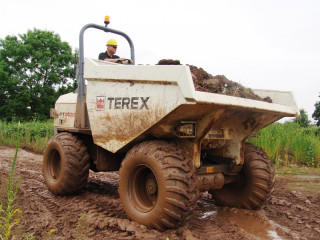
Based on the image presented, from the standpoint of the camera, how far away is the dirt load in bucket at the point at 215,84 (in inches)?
134

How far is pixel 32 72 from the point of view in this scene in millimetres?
27312

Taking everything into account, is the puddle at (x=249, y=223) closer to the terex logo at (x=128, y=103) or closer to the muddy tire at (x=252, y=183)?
the muddy tire at (x=252, y=183)

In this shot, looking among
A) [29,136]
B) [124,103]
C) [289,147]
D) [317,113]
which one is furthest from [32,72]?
[317,113]

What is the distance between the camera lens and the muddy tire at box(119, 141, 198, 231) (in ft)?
10.0

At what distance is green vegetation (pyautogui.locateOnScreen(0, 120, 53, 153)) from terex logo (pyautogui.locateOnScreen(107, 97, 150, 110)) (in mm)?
8218

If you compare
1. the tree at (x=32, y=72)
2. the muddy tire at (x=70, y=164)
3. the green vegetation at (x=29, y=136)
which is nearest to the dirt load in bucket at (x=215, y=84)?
the muddy tire at (x=70, y=164)

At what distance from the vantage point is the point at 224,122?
12.1ft

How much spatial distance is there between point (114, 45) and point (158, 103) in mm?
2513

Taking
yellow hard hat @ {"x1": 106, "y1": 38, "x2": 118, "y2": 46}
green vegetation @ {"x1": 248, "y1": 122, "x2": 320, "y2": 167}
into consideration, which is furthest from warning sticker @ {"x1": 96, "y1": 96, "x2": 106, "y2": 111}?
green vegetation @ {"x1": 248, "y1": 122, "x2": 320, "y2": 167}

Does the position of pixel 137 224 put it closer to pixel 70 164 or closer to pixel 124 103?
pixel 124 103

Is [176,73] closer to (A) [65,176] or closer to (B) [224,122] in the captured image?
(B) [224,122]

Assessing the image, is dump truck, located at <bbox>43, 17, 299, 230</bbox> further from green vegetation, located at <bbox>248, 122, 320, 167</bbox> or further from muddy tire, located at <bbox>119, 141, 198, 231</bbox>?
green vegetation, located at <bbox>248, 122, 320, 167</bbox>

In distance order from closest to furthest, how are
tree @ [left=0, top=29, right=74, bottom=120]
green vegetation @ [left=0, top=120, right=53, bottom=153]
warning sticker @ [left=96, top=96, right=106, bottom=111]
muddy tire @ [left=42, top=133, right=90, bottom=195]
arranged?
warning sticker @ [left=96, top=96, right=106, bottom=111] → muddy tire @ [left=42, top=133, right=90, bottom=195] → green vegetation @ [left=0, top=120, right=53, bottom=153] → tree @ [left=0, top=29, right=74, bottom=120]

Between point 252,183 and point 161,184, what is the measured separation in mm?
1543
